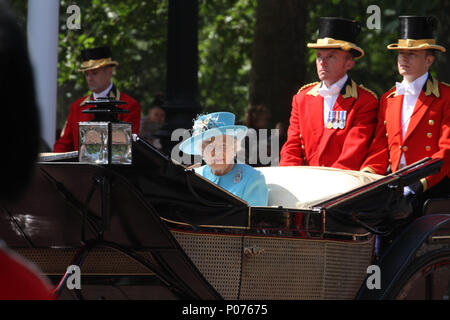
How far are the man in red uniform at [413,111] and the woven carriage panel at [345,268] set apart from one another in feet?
3.10

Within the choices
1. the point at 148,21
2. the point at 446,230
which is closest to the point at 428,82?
the point at 446,230

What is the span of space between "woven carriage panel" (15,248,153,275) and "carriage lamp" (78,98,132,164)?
1.65 feet

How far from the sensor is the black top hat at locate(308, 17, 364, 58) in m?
4.84

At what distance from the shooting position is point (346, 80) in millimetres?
4941

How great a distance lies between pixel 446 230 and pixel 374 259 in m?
0.37

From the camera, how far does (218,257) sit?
339cm

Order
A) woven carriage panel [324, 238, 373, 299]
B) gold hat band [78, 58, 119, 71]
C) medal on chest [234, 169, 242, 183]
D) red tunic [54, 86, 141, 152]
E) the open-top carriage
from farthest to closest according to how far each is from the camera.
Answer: gold hat band [78, 58, 119, 71] < red tunic [54, 86, 141, 152] < medal on chest [234, 169, 242, 183] < woven carriage panel [324, 238, 373, 299] < the open-top carriage

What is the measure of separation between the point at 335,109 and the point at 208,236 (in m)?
1.84

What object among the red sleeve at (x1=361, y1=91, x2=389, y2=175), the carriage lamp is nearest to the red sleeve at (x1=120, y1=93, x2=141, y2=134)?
the red sleeve at (x1=361, y1=91, x2=389, y2=175)

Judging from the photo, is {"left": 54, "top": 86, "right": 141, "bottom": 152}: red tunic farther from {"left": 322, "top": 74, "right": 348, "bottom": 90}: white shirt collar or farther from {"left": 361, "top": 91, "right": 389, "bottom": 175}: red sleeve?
{"left": 361, "top": 91, "right": 389, "bottom": 175}: red sleeve

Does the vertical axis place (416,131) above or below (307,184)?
above

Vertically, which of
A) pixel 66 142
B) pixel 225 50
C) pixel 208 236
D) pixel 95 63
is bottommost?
pixel 208 236

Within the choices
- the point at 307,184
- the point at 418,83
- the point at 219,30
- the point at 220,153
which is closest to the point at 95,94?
the point at 220,153

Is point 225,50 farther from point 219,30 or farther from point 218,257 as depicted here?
point 218,257
